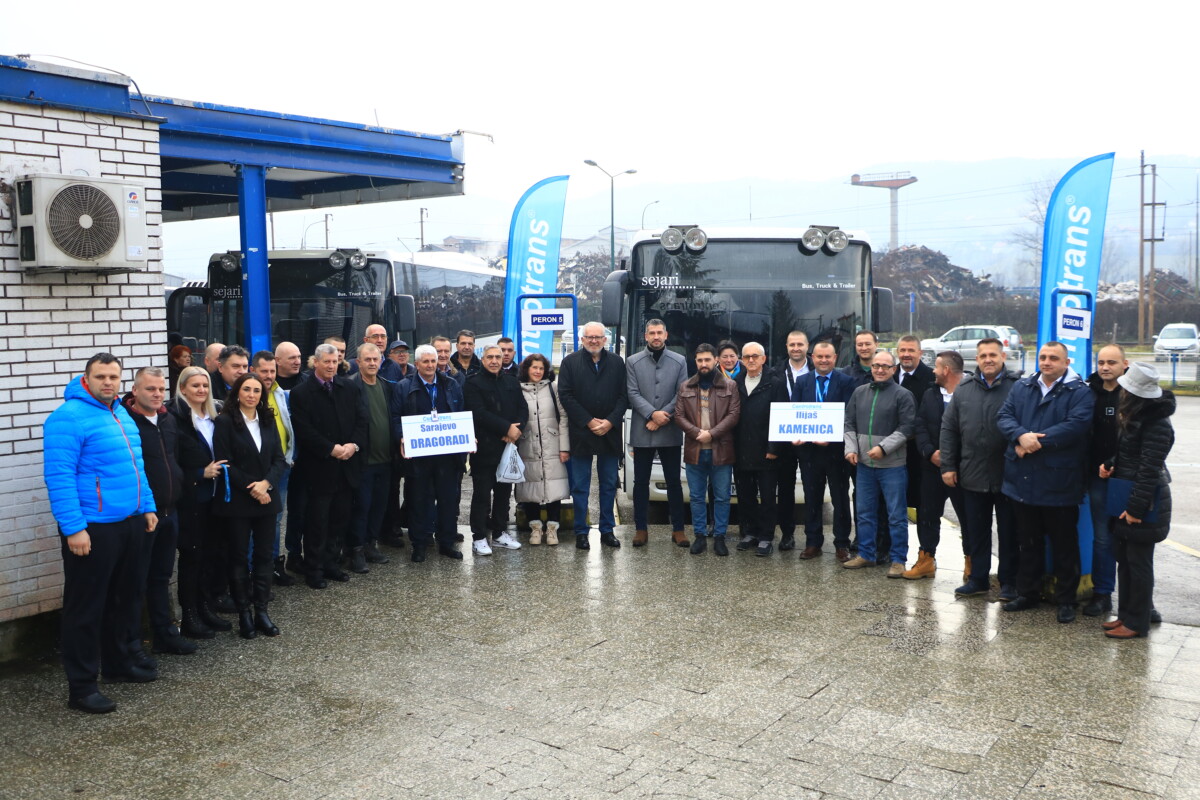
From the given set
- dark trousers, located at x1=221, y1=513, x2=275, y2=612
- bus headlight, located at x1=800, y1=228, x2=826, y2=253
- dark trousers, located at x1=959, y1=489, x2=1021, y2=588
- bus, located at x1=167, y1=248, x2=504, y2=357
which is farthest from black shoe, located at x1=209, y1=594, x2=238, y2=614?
bus, located at x1=167, y1=248, x2=504, y2=357

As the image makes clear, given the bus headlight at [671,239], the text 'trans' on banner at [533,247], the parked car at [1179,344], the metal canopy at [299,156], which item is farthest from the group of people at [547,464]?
the parked car at [1179,344]

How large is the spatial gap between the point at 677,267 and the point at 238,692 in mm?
5933

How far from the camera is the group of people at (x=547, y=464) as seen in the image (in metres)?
5.68

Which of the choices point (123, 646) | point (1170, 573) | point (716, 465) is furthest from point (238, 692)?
point (1170, 573)

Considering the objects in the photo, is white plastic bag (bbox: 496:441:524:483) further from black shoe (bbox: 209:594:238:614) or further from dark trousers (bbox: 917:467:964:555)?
dark trousers (bbox: 917:467:964:555)

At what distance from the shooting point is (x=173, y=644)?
6.25 metres

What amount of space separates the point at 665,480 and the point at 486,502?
167 centimetres

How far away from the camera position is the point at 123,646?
5.76 meters

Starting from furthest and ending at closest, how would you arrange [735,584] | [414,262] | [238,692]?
[414,262], [735,584], [238,692]

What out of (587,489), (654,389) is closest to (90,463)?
(587,489)

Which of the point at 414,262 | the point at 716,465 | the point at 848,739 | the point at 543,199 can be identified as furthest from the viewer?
the point at 414,262

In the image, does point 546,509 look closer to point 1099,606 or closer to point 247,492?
point 247,492

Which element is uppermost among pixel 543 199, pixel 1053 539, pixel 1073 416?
pixel 543 199

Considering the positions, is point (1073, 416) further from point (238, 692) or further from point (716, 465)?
point (238, 692)
